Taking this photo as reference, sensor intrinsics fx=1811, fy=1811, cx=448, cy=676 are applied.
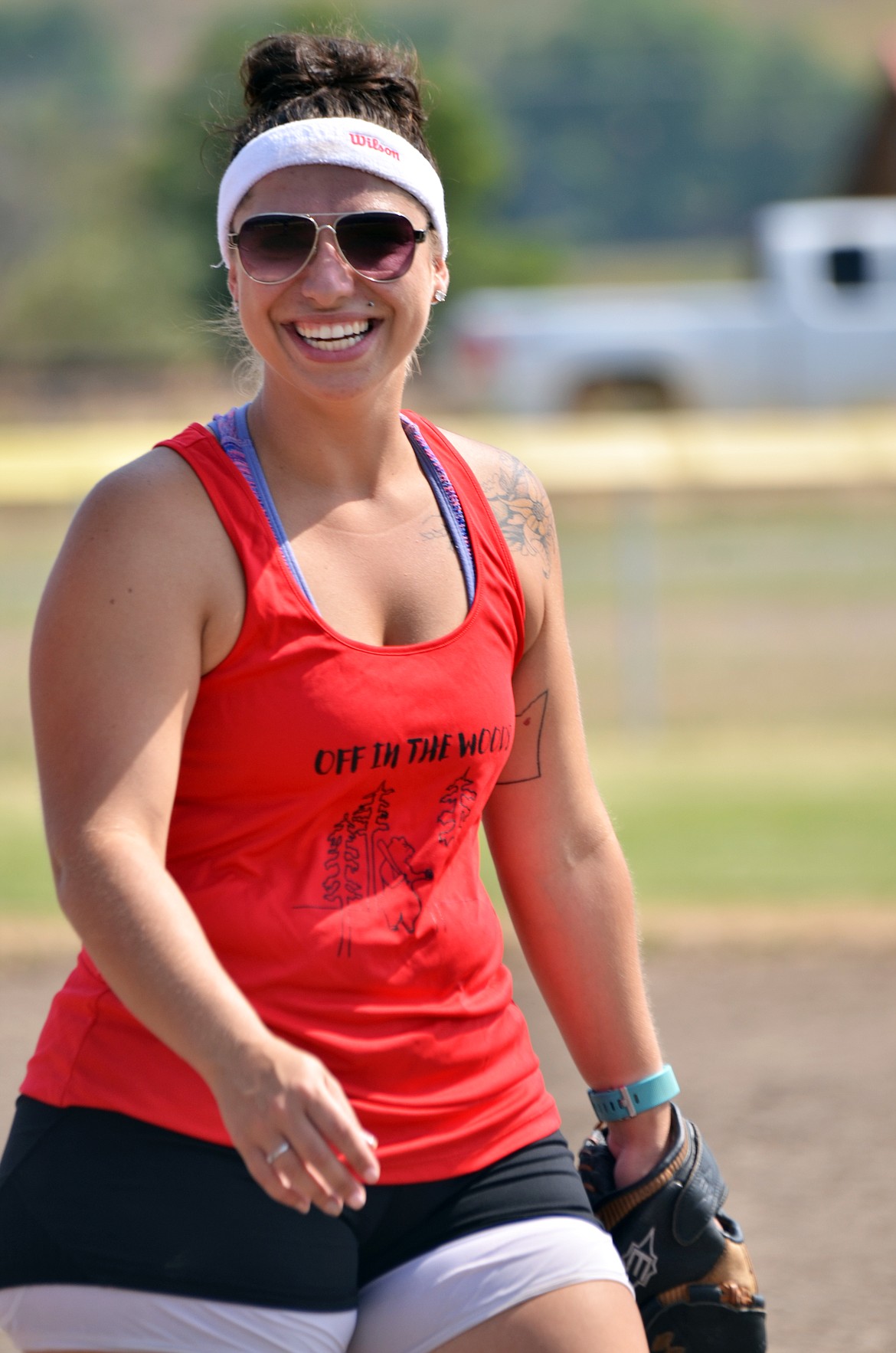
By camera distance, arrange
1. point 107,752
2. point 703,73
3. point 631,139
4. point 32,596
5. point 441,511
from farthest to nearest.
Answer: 1. point 703,73
2. point 631,139
3. point 32,596
4. point 441,511
5. point 107,752

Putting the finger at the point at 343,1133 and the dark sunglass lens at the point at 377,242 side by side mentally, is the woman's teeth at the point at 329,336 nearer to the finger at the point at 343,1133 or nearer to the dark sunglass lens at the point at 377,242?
the dark sunglass lens at the point at 377,242

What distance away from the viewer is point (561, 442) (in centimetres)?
1261

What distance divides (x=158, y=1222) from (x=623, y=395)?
23517 millimetres

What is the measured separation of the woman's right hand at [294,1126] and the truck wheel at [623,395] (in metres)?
23.5

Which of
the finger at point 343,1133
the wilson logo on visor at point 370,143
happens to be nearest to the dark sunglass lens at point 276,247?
the wilson logo on visor at point 370,143

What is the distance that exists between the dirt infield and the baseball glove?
1.31 metres

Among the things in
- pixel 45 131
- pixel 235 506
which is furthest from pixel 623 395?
pixel 45 131

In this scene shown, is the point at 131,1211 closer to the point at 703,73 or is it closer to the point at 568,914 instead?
the point at 568,914

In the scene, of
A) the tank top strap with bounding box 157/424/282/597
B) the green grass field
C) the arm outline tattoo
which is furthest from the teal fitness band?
the green grass field

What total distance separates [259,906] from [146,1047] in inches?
7.7

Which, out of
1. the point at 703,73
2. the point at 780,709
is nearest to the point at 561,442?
the point at 780,709

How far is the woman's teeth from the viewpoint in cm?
209

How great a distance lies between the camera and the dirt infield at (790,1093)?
3828mm

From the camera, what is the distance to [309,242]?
2082 mm
